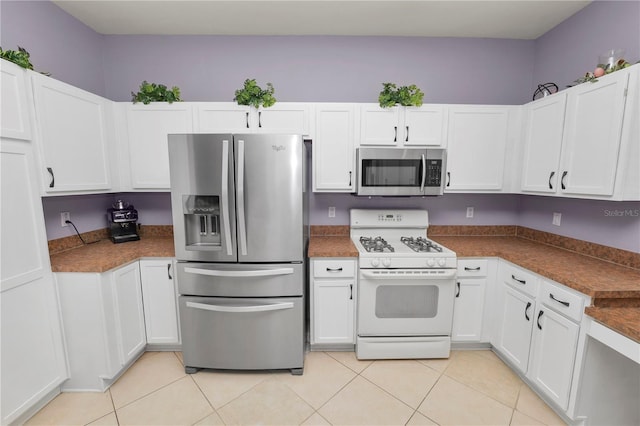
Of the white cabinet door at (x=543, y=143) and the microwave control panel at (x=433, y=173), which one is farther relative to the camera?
the microwave control panel at (x=433, y=173)

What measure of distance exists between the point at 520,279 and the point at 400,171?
4.09 feet

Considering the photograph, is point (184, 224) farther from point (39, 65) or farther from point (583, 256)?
point (583, 256)

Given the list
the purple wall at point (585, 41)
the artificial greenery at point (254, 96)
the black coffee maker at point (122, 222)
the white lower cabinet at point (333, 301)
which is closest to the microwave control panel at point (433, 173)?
the white lower cabinet at point (333, 301)

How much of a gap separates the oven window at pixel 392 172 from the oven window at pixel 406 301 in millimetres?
904

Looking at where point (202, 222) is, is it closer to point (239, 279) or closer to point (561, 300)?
point (239, 279)

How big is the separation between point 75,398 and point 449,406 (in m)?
2.65

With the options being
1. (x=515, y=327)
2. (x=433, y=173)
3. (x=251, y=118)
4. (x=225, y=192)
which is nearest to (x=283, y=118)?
(x=251, y=118)

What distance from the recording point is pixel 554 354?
1651mm

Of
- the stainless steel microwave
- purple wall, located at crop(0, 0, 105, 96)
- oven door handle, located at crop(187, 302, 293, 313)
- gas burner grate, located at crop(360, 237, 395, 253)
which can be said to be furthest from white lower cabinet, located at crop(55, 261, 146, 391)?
the stainless steel microwave

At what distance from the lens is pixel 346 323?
221cm

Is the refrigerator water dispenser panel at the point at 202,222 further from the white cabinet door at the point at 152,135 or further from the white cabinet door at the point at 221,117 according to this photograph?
the white cabinet door at the point at 221,117

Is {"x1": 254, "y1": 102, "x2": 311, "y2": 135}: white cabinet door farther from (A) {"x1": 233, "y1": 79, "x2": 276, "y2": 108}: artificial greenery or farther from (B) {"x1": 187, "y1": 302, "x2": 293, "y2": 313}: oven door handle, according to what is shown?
(B) {"x1": 187, "y1": 302, "x2": 293, "y2": 313}: oven door handle

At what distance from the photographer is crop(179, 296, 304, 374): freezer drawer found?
6.39 ft

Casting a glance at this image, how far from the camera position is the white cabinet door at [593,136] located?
5.24 feet
